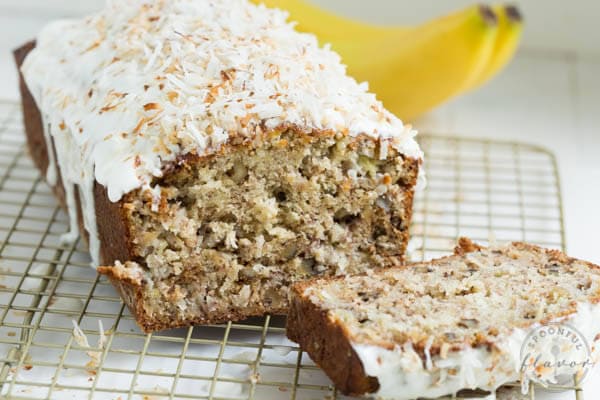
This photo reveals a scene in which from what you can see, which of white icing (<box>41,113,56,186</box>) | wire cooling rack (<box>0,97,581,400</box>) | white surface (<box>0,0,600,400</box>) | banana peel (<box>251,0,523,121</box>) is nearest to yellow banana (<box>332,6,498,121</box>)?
banana peel (<box>251,0,523,121</box>)

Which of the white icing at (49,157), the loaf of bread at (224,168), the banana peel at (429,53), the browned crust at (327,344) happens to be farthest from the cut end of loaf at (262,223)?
the banana peel at (429,53)

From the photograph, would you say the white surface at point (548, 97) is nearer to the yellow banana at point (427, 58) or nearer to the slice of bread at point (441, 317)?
the yellow banana at point (427, 58)

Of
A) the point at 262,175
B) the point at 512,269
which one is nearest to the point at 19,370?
the point at 262,175

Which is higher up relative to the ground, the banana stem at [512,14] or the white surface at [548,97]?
the banana stem at [512,14]

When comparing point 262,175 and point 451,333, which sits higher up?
point 262,175

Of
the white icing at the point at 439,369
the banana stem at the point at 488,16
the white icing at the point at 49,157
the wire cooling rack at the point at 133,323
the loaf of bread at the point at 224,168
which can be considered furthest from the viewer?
the banana stem at the point at 488,16

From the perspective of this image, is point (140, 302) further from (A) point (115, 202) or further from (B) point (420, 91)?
(B) point (420, 91)
